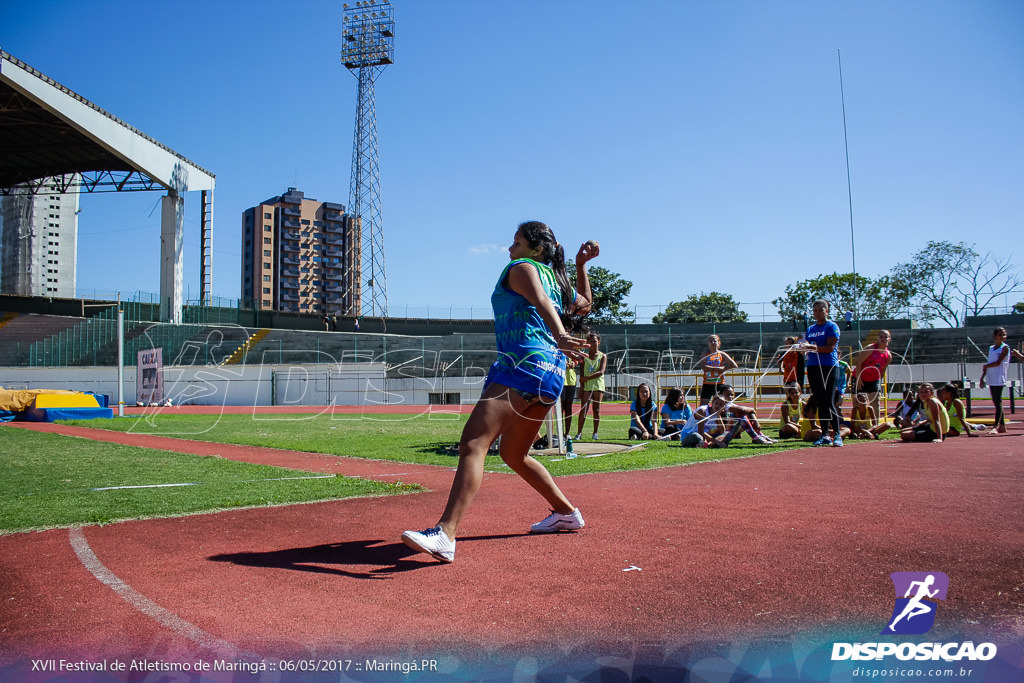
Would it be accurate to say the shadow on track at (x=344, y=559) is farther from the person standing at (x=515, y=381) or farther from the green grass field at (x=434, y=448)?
the green grass field at (x=434, y=448)

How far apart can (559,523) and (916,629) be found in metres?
1.98

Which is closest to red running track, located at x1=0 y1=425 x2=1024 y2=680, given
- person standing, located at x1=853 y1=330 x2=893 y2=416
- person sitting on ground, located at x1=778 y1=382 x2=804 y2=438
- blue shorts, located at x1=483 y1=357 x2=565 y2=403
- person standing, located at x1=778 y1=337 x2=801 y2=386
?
blue shorts, located at x1=483 y1=357 x2=565 y2=403

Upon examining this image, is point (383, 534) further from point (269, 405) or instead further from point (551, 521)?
point (269, 405)

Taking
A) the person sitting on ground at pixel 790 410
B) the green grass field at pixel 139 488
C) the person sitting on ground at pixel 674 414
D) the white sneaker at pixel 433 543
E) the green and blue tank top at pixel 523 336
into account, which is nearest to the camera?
the white sneaker at pixel 433 543

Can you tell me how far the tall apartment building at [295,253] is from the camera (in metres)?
108

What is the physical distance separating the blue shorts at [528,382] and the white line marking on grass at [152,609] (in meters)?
1.70

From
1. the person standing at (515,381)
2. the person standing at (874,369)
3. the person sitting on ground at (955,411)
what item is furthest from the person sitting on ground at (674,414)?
the person standing at (515,381)

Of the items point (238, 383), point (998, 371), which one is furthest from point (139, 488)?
point (238, 383)

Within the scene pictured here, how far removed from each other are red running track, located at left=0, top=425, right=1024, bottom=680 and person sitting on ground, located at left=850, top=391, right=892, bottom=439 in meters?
6.62

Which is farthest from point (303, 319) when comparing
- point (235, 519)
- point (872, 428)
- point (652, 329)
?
point (235, 519)

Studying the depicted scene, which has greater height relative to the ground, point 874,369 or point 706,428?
point 874,369

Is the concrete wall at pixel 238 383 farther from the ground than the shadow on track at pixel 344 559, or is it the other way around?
the shadow on track at pixel 344 559

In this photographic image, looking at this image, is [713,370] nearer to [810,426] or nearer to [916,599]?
[810,426]

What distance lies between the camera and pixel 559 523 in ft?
13.1
